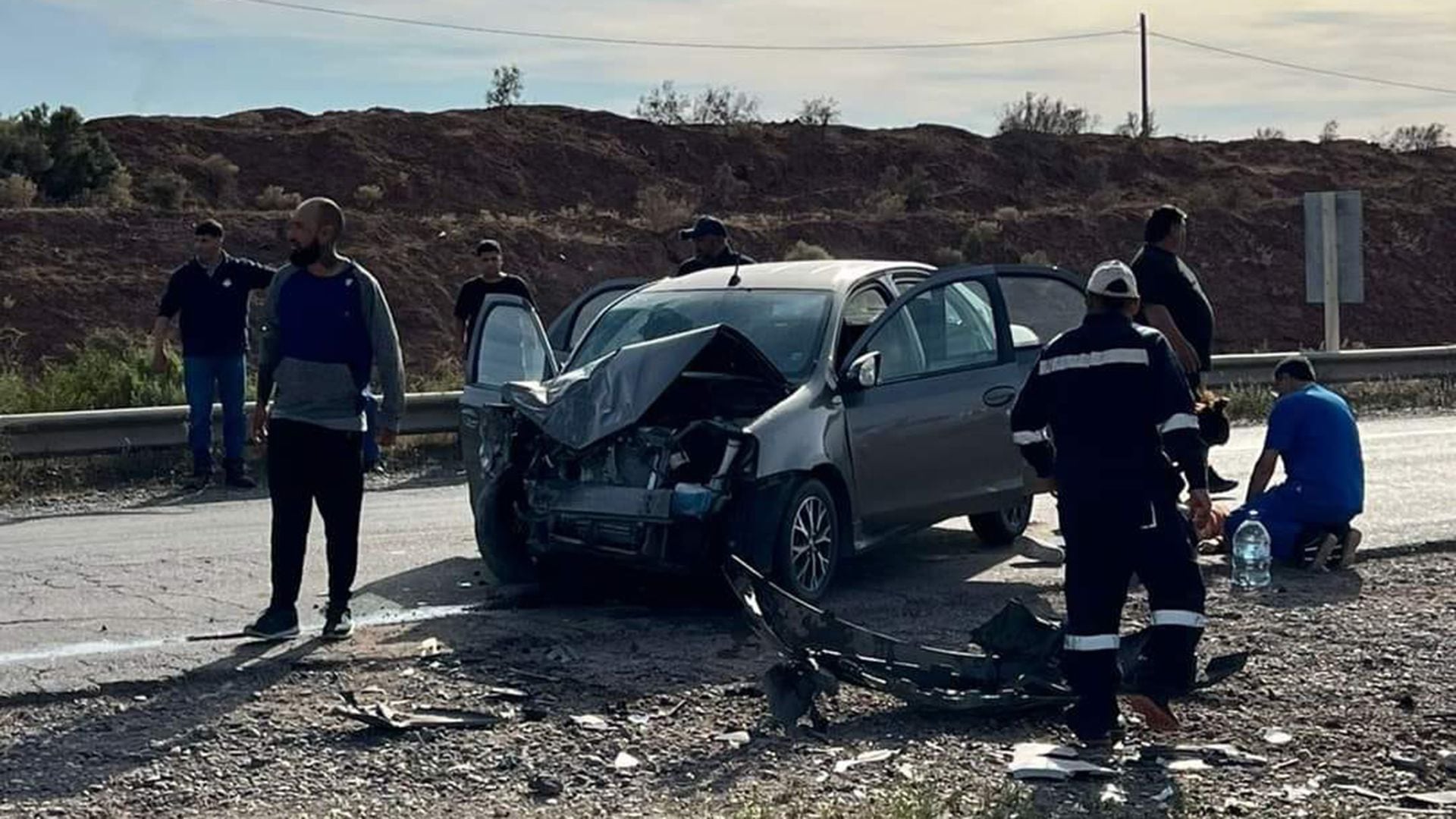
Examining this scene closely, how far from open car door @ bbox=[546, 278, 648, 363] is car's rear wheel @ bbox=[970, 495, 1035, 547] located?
2.42 meters

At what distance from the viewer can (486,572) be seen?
10.3 metres

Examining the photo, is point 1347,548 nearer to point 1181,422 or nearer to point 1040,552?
point 1040,552

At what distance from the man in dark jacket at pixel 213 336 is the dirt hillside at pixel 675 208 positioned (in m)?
14.4

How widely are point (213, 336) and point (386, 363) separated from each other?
629 centimetres

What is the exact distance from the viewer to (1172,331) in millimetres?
10812

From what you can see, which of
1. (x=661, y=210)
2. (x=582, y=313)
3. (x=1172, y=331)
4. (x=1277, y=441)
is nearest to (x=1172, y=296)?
(x=1172, y=331)

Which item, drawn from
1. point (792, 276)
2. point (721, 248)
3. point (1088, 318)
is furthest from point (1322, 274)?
point (1088, 318)

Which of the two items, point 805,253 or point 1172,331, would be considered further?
point 805,253

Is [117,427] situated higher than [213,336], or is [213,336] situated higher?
[213,336]

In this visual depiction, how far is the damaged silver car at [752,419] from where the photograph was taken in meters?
8.92

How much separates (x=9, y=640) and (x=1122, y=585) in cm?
479

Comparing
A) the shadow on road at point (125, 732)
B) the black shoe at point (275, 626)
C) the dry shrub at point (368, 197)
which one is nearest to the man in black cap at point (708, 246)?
the black shoe at point (275, 626)

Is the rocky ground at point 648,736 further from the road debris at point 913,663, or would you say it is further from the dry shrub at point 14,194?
the dry shrub at point 14,194

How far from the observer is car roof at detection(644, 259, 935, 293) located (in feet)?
33.7
